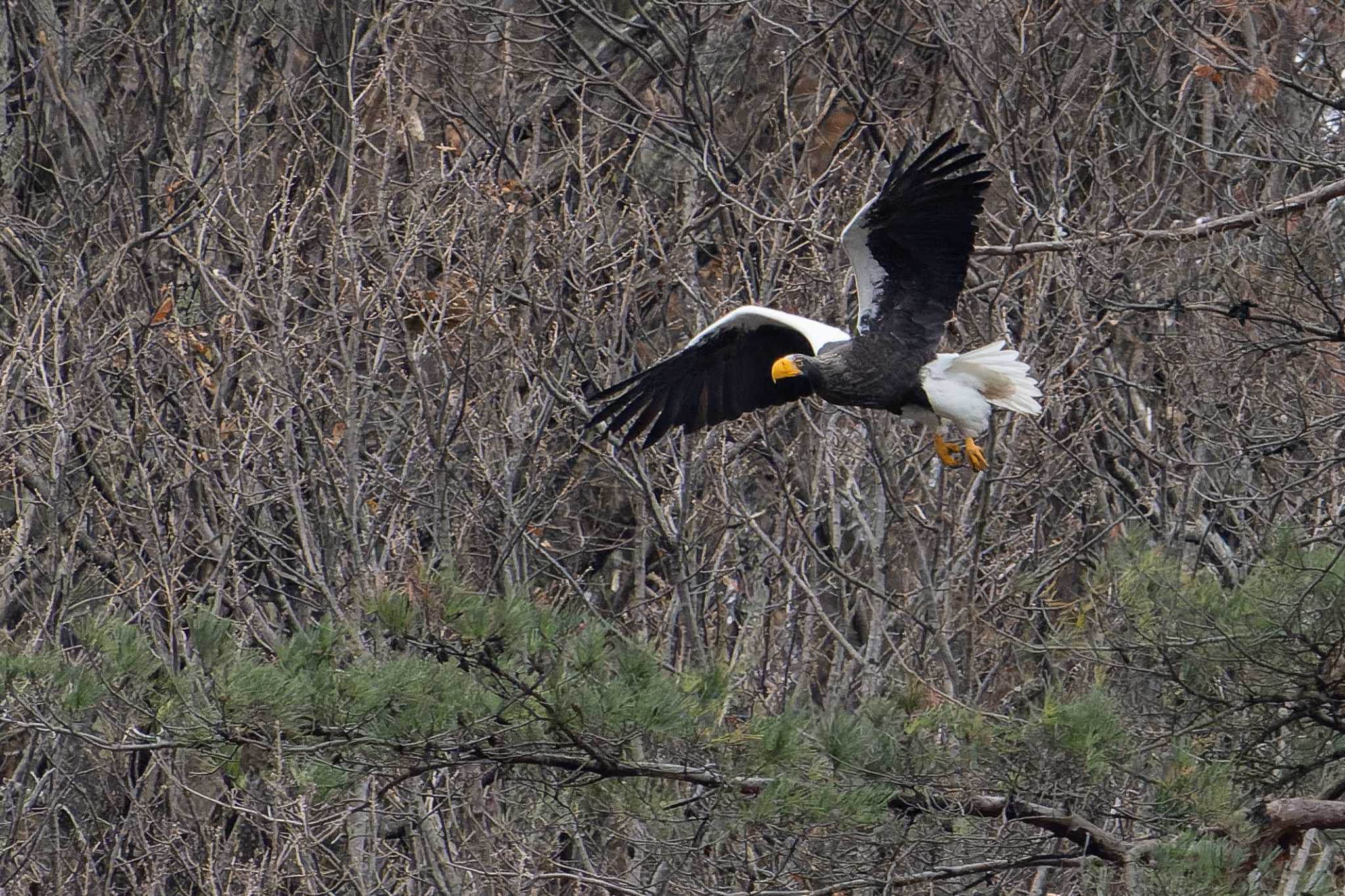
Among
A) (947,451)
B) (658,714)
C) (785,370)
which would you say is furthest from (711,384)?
(658,714)

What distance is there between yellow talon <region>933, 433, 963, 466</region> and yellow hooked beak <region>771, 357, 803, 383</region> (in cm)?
57

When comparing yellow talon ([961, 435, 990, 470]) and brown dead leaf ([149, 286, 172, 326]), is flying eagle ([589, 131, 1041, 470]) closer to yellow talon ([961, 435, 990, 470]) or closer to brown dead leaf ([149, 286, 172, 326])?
yellow talon ([961, 435, 990, 470])

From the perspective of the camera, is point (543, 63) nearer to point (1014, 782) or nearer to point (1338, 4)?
point (1338, 4)

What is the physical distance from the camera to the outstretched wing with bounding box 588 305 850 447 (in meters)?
6.74

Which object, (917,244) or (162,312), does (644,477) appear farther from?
(162,312)

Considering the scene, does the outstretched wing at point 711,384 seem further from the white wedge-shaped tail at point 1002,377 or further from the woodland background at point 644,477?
the white wedge-shaped tail at point 1002,377

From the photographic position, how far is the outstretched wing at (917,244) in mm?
5961

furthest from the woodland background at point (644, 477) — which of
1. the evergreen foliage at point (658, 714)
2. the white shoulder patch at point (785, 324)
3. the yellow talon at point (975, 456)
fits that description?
the white shoulder patch at point (785, 324)

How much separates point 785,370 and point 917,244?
2.02 feet

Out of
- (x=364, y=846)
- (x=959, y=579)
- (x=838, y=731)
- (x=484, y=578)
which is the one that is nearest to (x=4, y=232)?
(x=484, y=578)

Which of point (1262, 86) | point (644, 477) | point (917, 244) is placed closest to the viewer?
point (1262, 86)

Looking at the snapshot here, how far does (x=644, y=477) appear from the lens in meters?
7.13

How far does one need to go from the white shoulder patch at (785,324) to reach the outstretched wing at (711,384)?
45 mm

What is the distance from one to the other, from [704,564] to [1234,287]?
2.53 metres
